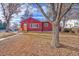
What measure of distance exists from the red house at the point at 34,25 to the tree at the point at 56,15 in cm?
7

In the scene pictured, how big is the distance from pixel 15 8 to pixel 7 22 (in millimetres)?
211

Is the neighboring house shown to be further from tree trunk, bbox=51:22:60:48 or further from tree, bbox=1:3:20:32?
tree, bbox=1:3:20:32

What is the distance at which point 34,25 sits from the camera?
241 inches

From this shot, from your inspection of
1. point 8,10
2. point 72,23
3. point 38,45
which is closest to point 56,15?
point 72,23

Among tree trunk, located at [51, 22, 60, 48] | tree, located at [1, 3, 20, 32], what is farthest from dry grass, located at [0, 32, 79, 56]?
tree, located at [1, 3, 20, 32]

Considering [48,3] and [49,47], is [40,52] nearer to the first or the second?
[49,47]

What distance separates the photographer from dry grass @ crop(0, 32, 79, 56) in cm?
604

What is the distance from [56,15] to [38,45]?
452mm

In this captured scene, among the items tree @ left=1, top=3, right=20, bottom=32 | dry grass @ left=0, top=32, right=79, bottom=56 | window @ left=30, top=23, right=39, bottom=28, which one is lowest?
dry grass @ left=0, top=32, right=79, bottom=56

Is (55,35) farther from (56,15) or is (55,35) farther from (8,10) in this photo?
(8,10)

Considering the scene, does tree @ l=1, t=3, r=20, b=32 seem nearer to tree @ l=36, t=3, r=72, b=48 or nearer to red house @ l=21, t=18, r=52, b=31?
red house @ l=21, t=18, r=52, b=31

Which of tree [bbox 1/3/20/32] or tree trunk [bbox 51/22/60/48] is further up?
tree [bbox 1/3/20/32]

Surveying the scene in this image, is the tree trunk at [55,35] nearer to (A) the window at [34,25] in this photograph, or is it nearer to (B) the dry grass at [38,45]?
(B) the dry grass at [38,45]

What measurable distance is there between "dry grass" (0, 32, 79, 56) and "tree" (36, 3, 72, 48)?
64mm
